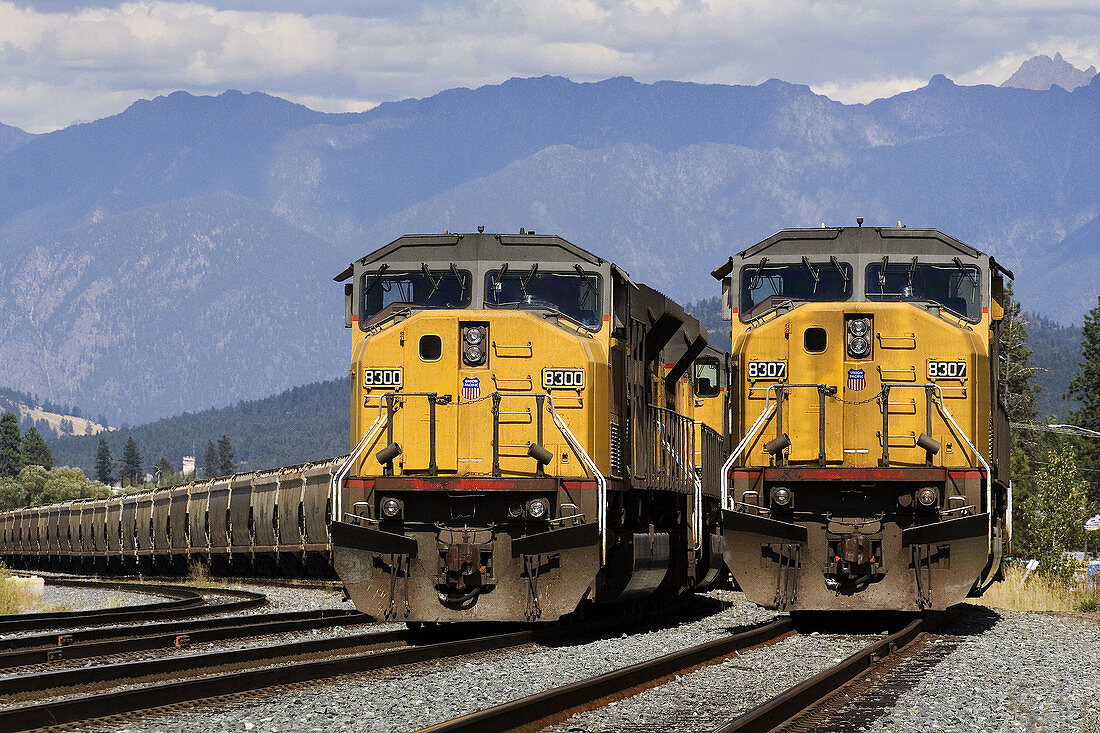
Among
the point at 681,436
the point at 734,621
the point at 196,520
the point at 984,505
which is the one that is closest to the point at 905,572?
the point at 984,505

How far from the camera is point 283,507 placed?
3519 centimetres

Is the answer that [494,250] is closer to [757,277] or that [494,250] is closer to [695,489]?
[757,277]

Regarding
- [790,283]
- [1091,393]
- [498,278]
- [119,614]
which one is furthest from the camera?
[1091,393]

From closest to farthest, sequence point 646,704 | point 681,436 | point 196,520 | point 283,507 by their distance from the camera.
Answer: point 646,704, point 681,436, point 283,507, point 196,520

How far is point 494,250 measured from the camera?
53.0 feet

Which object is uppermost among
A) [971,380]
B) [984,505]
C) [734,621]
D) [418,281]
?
[418,281]

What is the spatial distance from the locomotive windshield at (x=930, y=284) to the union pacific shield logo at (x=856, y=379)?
3.03 ft

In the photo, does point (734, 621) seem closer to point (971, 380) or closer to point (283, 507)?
point (971, 380)

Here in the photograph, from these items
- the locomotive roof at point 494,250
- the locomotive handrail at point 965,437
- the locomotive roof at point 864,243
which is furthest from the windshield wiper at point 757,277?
the locomotive roof at point 494,250

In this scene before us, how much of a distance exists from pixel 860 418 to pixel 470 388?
15.8 ft

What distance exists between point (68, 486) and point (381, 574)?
346 feet

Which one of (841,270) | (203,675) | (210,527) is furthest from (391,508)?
(210,527)

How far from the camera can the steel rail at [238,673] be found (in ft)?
29.9

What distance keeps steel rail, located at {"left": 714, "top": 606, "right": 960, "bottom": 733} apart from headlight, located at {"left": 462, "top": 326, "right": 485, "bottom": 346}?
17.4 ft
